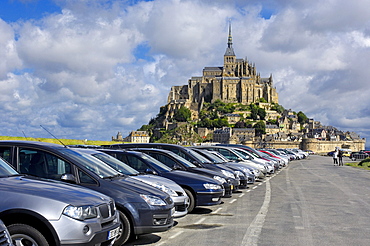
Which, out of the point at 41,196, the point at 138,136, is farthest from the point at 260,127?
the point at 41,196

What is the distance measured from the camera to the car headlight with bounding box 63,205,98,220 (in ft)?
20.7

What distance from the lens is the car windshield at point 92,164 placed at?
8953 mm

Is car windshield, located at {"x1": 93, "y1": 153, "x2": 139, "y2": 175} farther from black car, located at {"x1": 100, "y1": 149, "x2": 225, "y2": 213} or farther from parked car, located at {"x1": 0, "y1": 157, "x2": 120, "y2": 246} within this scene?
parked car, located at {"x1": 0, "y1": 157, "x2": 120, "y2": 246}

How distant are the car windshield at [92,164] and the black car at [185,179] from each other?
2.34 metres

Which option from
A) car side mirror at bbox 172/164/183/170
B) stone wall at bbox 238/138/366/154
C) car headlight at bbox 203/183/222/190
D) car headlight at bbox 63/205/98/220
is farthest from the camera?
stone wall at bbox 238/138/366/154

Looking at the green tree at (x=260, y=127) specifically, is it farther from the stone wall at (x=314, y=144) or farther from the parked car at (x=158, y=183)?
the parked car at (x=158, y=183)

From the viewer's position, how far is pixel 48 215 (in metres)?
6.18

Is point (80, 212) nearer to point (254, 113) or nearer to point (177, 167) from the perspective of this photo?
point (177, 167)

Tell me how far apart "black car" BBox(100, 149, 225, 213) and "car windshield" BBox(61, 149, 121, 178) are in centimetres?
234

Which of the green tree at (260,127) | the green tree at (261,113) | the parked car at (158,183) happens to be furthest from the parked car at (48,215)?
the green tree at (261,113)

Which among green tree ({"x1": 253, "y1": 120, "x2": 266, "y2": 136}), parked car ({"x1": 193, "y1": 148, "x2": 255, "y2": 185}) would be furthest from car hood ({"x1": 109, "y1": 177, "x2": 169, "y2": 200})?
green tree ({"x1": 253, "y1": 120, "x2": 266, "y2": 136})

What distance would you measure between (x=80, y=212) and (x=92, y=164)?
282 cm

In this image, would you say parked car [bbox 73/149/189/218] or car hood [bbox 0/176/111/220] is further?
parked car [bbox 73/149/189/218]

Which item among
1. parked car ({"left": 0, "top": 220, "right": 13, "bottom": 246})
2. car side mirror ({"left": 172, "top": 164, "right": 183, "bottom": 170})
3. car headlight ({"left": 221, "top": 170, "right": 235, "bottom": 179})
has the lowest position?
parked car ({"left": 0, "top": 220, "right": 13, "bottom": 246})
